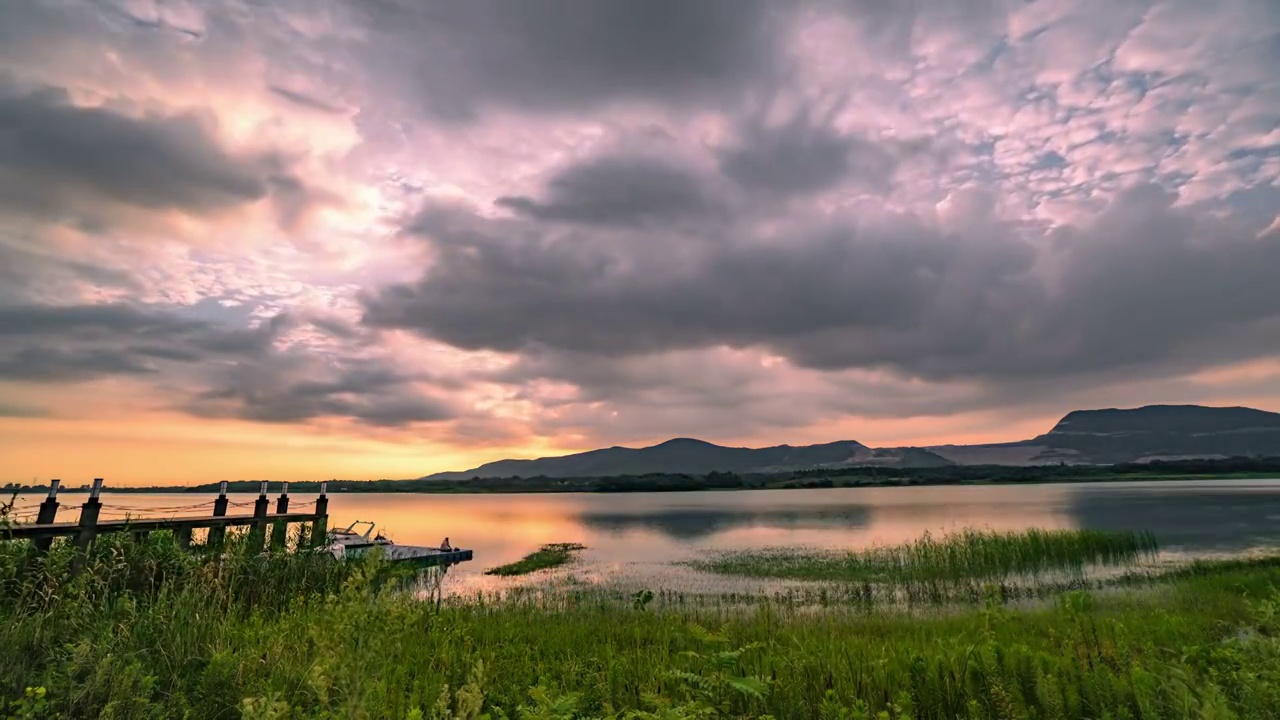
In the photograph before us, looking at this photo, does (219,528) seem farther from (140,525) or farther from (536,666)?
(536,666)

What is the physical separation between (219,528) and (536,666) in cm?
1569

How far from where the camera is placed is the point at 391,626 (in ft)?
12.9

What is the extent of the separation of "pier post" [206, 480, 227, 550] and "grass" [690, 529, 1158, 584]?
70.3ft

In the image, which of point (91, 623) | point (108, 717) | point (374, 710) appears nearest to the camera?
point (108, 717)

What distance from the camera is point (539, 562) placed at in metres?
36.5

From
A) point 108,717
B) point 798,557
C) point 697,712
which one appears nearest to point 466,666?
point 108,717

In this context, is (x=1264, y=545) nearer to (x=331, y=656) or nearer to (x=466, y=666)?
(x=466, y=666)

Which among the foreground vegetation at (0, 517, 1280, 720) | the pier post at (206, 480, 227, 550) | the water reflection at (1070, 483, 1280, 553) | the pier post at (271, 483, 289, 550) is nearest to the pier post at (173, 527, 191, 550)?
the pier post at (206, 480, 227, 550)


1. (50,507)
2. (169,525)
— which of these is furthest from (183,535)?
(50,507)

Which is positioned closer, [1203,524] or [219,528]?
[219,528]

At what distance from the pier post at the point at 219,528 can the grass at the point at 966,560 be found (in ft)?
70.3

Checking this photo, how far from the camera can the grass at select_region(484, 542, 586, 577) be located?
33547mm

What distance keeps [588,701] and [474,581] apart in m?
24.8

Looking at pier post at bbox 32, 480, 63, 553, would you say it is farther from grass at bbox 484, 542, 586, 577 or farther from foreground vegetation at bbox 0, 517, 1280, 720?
grass at bbox 484, 542, 586, 577
